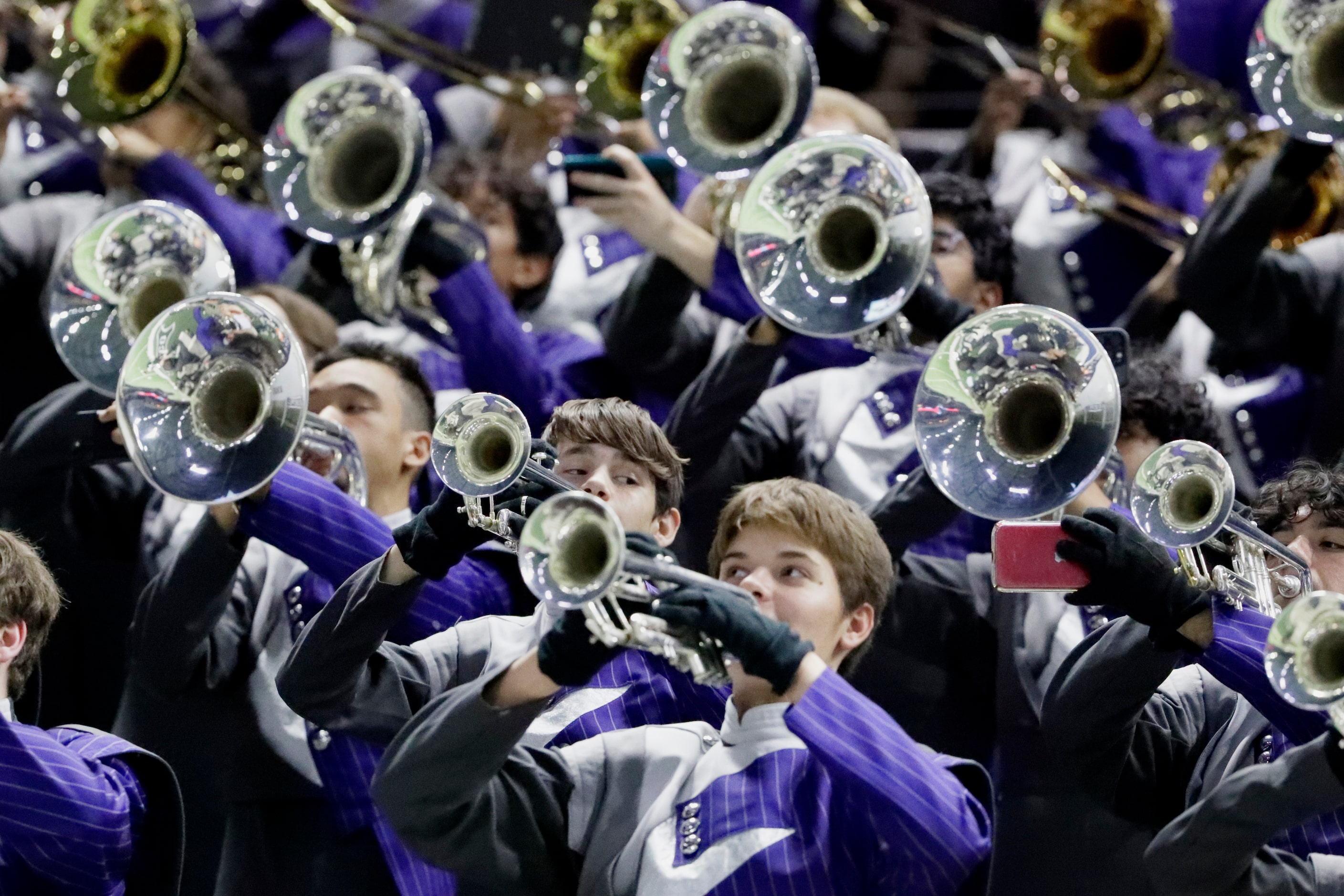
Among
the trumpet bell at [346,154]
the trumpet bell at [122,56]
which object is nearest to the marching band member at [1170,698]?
the trumpet bell at [346,154]

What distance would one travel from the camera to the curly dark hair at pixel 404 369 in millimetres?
4156

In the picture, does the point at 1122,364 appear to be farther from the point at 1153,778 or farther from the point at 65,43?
the point at 65,43

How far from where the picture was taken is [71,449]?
13.1 ft

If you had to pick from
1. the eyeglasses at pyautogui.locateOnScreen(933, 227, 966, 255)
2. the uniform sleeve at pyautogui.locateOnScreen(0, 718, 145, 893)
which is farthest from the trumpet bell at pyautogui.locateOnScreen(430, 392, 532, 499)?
the eyeglasses at pyautogui.locateOnScreen(933, 227, 966, 255)

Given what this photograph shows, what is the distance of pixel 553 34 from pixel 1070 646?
260cm

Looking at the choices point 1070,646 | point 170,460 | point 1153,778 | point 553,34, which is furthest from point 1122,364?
point 553,34

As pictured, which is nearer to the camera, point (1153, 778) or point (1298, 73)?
point (1153, 778)

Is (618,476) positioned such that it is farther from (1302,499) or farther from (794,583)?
(1302,499)

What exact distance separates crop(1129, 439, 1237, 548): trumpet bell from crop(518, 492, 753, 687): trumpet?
62 cm

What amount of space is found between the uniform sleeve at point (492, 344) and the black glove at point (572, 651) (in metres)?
1.81

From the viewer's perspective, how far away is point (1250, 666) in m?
2.87

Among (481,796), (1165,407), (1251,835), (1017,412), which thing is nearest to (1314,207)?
(1165,407)

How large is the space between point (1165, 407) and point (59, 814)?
6.71ft

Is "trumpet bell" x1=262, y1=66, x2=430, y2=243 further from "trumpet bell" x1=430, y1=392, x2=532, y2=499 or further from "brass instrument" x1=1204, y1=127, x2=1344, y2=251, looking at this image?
"brass instrument" x1=1204, y1=127, x2=1344, y2=251
